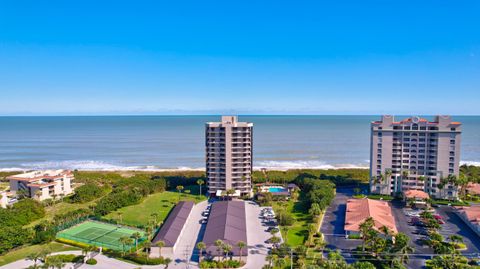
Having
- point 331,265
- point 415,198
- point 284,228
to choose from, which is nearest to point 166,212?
point 284,228

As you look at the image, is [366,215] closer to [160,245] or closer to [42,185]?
[160,245]

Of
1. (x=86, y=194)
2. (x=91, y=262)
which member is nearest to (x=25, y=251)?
(x=91, y=262)

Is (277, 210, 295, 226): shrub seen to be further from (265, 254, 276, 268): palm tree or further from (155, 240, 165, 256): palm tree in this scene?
(155, 240, 165, 256): palm tree

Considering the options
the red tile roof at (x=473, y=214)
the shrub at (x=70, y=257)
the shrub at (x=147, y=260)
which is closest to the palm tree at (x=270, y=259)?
the shrub at (x=147, y=260)

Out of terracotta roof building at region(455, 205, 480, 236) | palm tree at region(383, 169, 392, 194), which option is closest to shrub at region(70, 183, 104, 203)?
palm tree at region(383, 169, 392, 194)

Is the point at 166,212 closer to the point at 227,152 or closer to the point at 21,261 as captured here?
the point at 227,152

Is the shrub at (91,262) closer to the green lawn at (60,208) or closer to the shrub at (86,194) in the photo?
the green lawn at (60,208)
